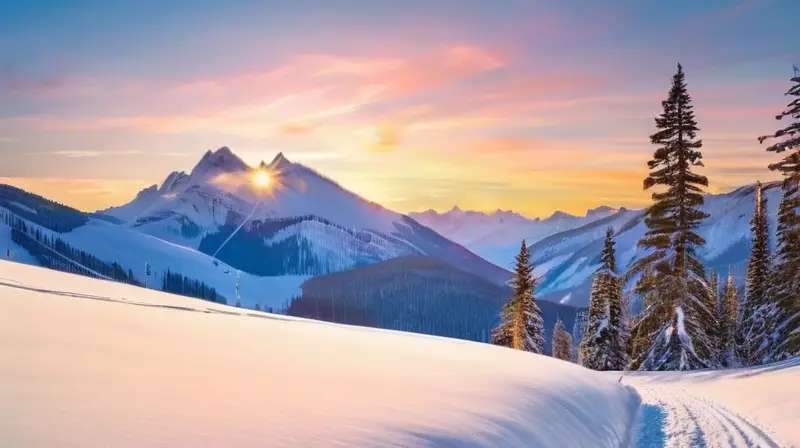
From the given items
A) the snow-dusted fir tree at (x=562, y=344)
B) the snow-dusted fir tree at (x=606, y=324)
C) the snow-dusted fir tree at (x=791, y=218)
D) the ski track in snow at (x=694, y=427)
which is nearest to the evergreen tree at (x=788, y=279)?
the snow-dusted fir tree at (x=791, y=218)

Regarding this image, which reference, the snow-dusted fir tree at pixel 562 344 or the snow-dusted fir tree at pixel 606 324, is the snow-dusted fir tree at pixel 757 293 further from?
the snow-dusted fir tree at pixel 562 344

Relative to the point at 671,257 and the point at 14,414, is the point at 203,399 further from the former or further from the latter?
the point at 671,257

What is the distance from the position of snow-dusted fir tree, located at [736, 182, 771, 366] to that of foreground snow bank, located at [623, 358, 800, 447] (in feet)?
52.6

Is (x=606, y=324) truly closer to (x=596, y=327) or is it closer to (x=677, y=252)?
(x=596, y=327)

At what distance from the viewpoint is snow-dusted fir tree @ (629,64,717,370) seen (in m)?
27.8

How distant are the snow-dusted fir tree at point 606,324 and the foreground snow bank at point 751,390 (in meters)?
13.5

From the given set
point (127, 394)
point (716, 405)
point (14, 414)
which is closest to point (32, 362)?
point (127, 394)

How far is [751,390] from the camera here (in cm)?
1839

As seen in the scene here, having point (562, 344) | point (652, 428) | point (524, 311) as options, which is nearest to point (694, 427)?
point (652, 428)

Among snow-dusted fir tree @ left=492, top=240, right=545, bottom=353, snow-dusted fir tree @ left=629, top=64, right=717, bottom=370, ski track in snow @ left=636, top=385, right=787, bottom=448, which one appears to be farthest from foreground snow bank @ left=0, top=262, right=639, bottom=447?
snow-dusted fir tree @ left=492, top=240, right=545, bottom=353

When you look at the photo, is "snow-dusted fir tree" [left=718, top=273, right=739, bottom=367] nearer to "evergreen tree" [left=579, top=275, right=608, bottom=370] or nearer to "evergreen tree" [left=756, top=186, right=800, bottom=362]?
"evergreen tree" [left=579, top=275, right=608, bottom=370]

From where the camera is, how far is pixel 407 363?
13.5 m

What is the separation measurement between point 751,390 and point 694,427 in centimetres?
705

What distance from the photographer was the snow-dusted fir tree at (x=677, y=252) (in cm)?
2780
